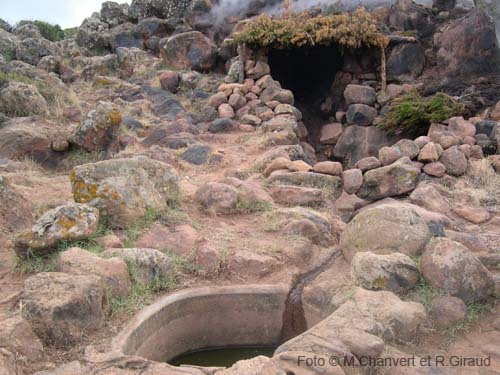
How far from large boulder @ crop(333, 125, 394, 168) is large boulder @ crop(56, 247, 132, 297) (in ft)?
20.9

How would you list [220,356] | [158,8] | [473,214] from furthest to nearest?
[158,8] → [473,214] → [220,356]

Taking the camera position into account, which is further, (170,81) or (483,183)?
(170,81)

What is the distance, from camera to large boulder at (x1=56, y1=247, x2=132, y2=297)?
4.22 meters

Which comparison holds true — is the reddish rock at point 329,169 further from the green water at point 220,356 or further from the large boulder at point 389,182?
the green water at point 220,356

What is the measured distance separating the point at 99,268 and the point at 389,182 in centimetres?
439

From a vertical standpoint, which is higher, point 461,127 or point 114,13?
point 114,13

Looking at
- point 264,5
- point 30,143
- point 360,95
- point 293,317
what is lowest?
point 293,317

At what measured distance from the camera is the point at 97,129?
812 cm

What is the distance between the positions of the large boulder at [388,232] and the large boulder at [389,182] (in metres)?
2.30

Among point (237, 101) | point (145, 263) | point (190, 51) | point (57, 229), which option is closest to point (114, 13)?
point (190, 51)

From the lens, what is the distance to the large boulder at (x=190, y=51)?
42.6ft

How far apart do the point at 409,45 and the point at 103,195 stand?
8560 mm

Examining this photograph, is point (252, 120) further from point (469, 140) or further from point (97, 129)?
point (469, 140)

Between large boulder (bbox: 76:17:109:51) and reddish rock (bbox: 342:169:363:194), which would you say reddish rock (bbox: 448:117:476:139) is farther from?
large boulder (bbox: 76:17:109:51)
